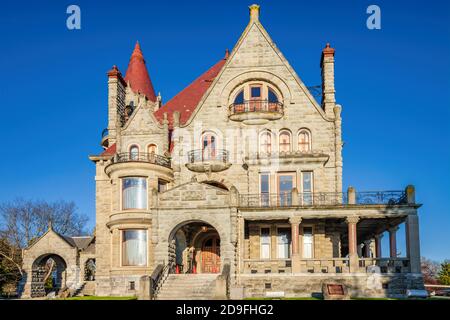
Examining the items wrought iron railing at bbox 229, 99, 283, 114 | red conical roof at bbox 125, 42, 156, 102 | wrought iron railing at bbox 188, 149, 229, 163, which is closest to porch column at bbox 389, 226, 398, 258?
wrought iron railing at bbox 229, 99, 283, 114

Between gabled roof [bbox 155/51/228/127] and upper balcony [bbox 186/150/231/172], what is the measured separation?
425cm

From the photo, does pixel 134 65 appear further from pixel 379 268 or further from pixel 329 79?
pixel 379 268

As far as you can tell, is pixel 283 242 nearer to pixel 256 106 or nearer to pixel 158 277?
pixel 256 106

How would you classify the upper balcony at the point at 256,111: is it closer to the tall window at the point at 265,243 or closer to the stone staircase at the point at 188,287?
the tall window at the point at 265,243

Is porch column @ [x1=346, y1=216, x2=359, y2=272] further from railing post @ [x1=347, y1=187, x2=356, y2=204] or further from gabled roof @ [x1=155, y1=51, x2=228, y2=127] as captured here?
gabled roof @ [x1=155, y1=51, x2=228, y2=127]

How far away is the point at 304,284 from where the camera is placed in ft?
114

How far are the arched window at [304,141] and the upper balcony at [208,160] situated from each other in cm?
482

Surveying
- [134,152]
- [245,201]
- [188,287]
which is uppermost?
[134,152]

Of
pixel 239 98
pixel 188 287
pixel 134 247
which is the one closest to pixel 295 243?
pixel 188 287

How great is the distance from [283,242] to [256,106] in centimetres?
910

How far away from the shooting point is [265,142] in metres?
41.3

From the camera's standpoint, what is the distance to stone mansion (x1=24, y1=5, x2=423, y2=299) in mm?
35219

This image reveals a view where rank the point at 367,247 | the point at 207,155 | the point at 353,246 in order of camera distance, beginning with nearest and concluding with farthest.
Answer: the point at 353,246, the point at 207,155, the point at 367,247

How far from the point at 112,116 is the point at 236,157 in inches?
413
